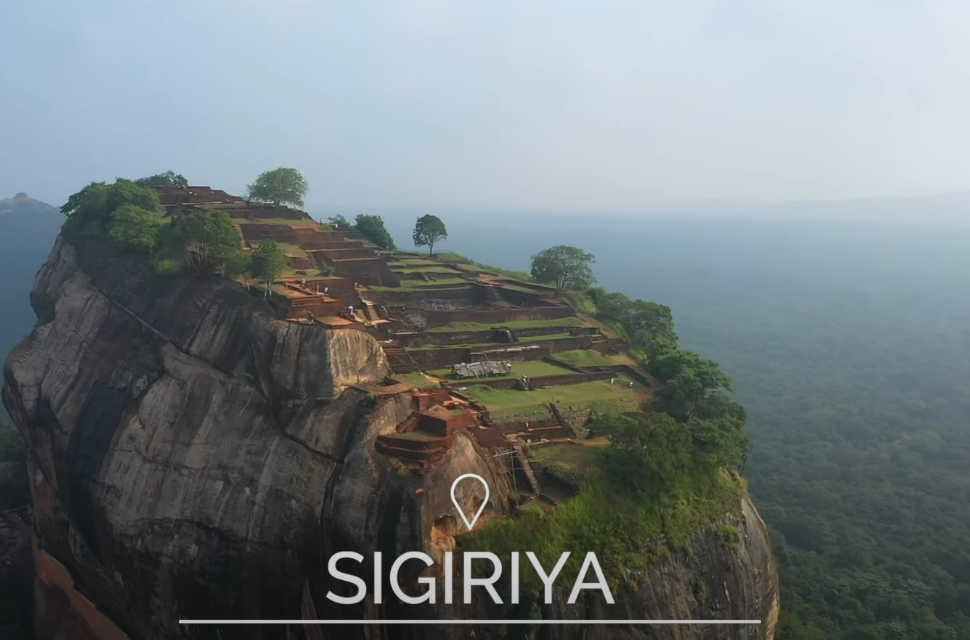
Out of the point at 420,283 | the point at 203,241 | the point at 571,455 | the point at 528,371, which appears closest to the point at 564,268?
the point at 420,283

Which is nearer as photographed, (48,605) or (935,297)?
(48,605)

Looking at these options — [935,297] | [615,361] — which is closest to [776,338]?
[935,297]

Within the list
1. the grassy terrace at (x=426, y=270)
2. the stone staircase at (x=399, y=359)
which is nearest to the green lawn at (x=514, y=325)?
the stone staircase at (x=399, y=359)

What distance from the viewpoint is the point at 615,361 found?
93.0ft

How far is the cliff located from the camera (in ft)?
57.2

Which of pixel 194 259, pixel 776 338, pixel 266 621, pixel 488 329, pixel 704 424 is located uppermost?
pixel 194 259

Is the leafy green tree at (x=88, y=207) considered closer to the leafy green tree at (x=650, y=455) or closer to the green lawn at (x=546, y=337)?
the green lawn at (x=546, y=337)

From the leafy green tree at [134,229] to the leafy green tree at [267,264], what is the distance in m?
6.44

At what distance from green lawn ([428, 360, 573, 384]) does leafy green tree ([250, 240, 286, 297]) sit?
20.1 ft

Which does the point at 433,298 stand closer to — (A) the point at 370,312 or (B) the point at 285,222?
(A) the point at 370,312

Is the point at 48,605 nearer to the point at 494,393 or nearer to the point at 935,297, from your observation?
the point at 494,393

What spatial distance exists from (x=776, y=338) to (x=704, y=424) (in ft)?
301

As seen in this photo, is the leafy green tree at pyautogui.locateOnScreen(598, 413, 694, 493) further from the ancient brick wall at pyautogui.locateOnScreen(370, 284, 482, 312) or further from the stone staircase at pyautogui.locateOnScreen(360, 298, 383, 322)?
the ancient brick wall at pyautogui.locateOnScreen(370, 284, 482, 312)

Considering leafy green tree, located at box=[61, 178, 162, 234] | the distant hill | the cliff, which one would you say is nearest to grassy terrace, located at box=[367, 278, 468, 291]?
the cliff
